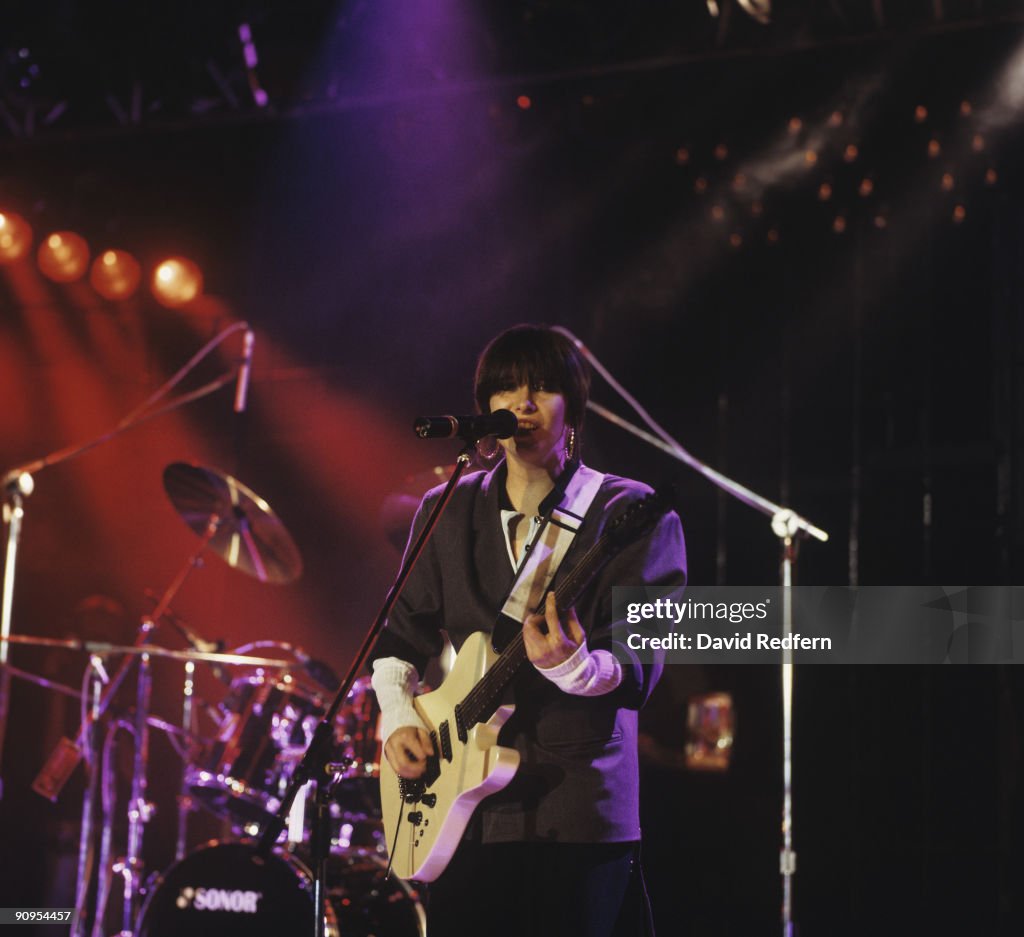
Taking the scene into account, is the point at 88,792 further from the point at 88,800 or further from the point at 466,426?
the point at 466,426

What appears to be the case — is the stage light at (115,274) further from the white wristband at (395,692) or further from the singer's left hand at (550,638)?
the singer's left hand at (550,638)

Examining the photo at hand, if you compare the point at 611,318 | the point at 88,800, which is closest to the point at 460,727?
the point at 88,800

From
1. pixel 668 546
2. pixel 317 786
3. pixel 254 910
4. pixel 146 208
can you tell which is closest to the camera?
pixel 668 546

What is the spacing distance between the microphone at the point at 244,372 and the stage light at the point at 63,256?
102 centimetres

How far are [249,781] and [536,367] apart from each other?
2746mm

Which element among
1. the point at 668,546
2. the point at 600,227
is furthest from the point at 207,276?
the point at 668,546

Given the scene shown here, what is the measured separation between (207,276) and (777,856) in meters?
4.25

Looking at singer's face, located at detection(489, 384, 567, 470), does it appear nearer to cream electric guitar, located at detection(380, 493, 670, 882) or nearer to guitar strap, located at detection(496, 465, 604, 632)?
guitar strap, located at detection(496, 465, 604, 632)

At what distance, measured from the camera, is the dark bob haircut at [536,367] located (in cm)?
267

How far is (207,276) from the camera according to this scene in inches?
270

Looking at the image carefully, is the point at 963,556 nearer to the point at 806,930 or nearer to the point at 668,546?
the point at 806,930

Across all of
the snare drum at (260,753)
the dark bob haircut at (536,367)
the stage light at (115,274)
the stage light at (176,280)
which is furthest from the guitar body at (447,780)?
the stage light at (115,274)

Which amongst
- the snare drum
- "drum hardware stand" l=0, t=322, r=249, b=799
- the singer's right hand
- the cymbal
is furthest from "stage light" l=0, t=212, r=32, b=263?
the singer's right hand

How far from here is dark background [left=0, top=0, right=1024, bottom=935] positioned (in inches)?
207
